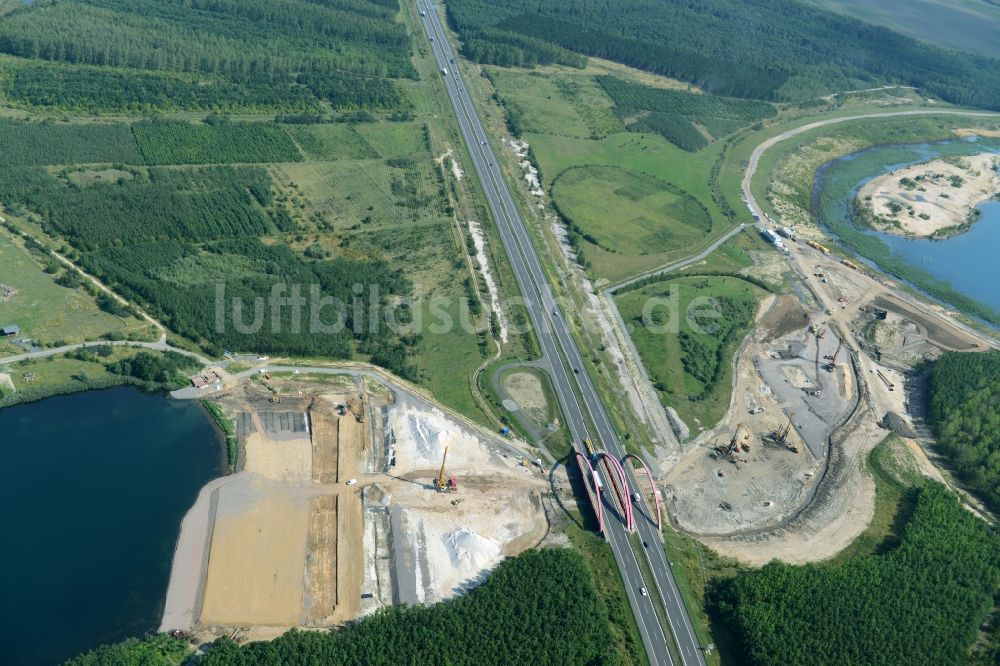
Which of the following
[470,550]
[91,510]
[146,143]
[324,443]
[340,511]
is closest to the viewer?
[470,550]

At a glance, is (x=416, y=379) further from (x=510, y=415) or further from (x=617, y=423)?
(x=617, y=423)

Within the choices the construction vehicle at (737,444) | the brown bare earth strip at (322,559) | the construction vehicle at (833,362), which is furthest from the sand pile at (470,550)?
the construction vehicle at (833,362)

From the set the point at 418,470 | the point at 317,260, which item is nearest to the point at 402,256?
the point at 317,260

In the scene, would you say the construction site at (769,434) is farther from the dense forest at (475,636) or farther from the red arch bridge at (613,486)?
the dense forest at (475,636)

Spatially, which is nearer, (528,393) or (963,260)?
(528,393)

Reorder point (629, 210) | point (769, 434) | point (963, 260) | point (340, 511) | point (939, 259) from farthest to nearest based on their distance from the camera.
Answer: point (963, 260), point (939, 259), point (629, 210), point (769, 434), point (340, 511)

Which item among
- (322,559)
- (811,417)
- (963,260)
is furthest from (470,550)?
(963,260)

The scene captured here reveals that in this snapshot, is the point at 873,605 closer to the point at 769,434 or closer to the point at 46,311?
the point at 769,434
